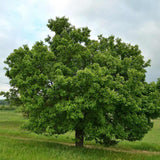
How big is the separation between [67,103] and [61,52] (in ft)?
18.4

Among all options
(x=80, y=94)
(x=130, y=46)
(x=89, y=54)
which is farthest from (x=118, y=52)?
(x=80, y=94)

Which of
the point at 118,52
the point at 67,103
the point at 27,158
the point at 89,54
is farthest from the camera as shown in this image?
the point at 118,52

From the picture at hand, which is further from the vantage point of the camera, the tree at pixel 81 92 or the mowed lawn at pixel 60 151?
the tree at pixel 81 92

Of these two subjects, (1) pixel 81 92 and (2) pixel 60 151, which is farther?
(2) pixel 60 151

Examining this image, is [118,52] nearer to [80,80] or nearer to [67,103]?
[80,80]

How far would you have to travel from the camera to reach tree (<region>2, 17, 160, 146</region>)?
13547mm

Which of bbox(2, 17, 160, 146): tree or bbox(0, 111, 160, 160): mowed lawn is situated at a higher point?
bbox(2, 17, 160, 146): tree

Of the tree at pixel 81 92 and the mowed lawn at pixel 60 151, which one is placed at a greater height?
the tree at pixel 81 92

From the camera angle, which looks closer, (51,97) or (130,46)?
(51,97)

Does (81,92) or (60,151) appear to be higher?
(81,92)

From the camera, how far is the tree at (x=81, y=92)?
13.5 meters

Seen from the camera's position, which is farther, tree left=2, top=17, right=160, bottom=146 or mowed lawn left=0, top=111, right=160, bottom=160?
tree left=2, top=17, right=160, bottom=146

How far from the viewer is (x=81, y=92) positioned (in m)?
14.5

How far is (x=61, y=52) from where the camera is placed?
55.1ft
